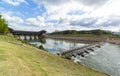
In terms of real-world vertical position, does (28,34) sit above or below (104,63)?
above

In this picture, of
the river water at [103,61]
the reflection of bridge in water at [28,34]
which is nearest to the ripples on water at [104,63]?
the river water at [103,61]

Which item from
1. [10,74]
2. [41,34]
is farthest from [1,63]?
[41,34]

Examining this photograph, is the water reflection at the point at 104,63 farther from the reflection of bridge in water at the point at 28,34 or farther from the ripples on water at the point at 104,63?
the reflection of bridge in water at the point at 28,34

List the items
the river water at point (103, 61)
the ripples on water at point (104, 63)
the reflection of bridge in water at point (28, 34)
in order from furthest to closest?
the reflection of bridge in water at point (28, 34) < the river water at point (103, 61) < the ripples on water at point (104, 63)

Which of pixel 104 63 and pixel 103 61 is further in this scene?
pixel 103 61

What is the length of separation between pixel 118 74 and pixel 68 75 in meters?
12.8

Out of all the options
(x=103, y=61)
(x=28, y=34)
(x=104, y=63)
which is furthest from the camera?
(x=28, y=34)

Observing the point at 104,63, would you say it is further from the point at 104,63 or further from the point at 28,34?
the point at 28,34

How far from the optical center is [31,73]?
11.9 metres

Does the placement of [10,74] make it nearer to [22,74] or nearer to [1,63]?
[22,74]

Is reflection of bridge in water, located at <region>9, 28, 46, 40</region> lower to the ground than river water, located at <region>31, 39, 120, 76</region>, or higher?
higher

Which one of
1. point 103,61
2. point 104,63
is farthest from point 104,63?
point 103,61

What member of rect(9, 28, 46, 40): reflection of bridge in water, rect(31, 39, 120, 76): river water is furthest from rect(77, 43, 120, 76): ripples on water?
rect(9, 28, 46, 40): reflection of bridge in water

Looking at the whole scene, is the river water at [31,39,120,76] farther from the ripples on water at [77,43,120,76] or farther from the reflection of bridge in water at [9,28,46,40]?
the reflection of bridge in water at [9,28,46,40]
